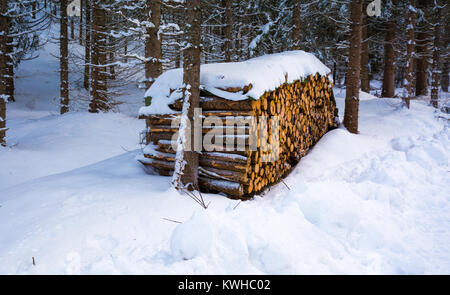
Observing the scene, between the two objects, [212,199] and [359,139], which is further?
[359,139]

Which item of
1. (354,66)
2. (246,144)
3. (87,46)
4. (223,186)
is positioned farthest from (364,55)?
(87,46)

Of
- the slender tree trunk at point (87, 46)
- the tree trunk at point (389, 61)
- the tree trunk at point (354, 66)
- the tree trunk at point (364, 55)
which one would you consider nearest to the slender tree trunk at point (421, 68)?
the tree trunk at point (389, 61)

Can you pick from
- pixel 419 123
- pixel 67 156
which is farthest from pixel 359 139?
pixel 67 156

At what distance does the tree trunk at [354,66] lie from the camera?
7.70 m

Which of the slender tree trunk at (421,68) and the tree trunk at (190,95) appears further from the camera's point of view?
the slender tree trunk at (421,68)

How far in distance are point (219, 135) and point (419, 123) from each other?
7.78 meters

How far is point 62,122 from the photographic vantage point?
11.4 meters

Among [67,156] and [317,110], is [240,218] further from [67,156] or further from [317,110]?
[67,156]

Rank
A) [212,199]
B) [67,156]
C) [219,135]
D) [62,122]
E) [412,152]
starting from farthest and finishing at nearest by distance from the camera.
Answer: [62,122] < [67,156] < [412,152] < [219,135] < [212,199]

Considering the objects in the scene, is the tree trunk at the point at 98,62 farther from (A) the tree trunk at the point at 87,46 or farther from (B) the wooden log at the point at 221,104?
(B) the wooden log at the point at 221,104

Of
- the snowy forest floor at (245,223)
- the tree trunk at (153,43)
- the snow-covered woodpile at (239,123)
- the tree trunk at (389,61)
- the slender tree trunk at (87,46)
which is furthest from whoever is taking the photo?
the tree trunk at (389,61)

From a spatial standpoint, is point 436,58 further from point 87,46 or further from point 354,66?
point 87,46

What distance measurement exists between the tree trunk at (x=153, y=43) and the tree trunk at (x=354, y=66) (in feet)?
17.5
